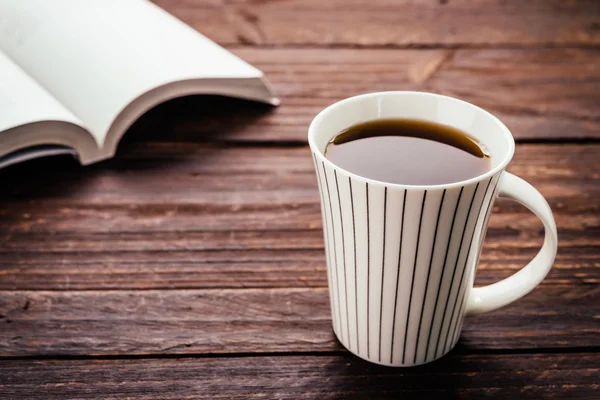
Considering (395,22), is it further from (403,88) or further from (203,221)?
(203,221)

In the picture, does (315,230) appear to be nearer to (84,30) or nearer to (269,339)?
(269,339)

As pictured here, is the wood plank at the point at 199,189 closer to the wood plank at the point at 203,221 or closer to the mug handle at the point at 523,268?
the wood plank at the point at 203,221

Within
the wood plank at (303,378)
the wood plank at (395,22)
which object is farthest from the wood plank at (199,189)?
the wood plank at (395,22)

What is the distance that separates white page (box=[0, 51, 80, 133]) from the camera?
0.71 m

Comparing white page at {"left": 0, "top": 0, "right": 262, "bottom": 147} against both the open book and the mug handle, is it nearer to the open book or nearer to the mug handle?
the open book

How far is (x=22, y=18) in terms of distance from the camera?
91 centimetres

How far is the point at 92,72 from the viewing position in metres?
0.81

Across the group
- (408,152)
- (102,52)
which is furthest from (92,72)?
(408,152)

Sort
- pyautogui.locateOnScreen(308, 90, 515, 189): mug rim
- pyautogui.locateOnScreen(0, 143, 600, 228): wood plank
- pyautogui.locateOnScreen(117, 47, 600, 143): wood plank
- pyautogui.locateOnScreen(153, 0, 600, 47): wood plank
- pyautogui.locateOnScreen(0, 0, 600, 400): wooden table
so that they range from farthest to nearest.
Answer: pyautogui.locateOnScreen(153, 0, 600, 47): wood plank
pyautogui.locateOnScreen(117, 47, 600, 143): wood plank
pyautogui.locateOnScreen(0, 143, 600, 228): wood plank
pyautogui.locateOnScreen(0, 0, 600, 400): wooden table
pyautogui.locateOnScreen(308, 90, 515, 189): mug rim

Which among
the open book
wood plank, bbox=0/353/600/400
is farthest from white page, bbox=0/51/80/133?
wood plank, bbox=0/353/600/400

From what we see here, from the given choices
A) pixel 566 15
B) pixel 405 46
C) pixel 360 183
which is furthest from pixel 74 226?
pixel 566 15

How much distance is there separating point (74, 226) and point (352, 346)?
324 mm

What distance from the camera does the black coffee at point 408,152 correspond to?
0.50 meters

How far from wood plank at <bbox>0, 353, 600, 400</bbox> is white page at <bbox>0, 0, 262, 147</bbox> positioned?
0.32m
